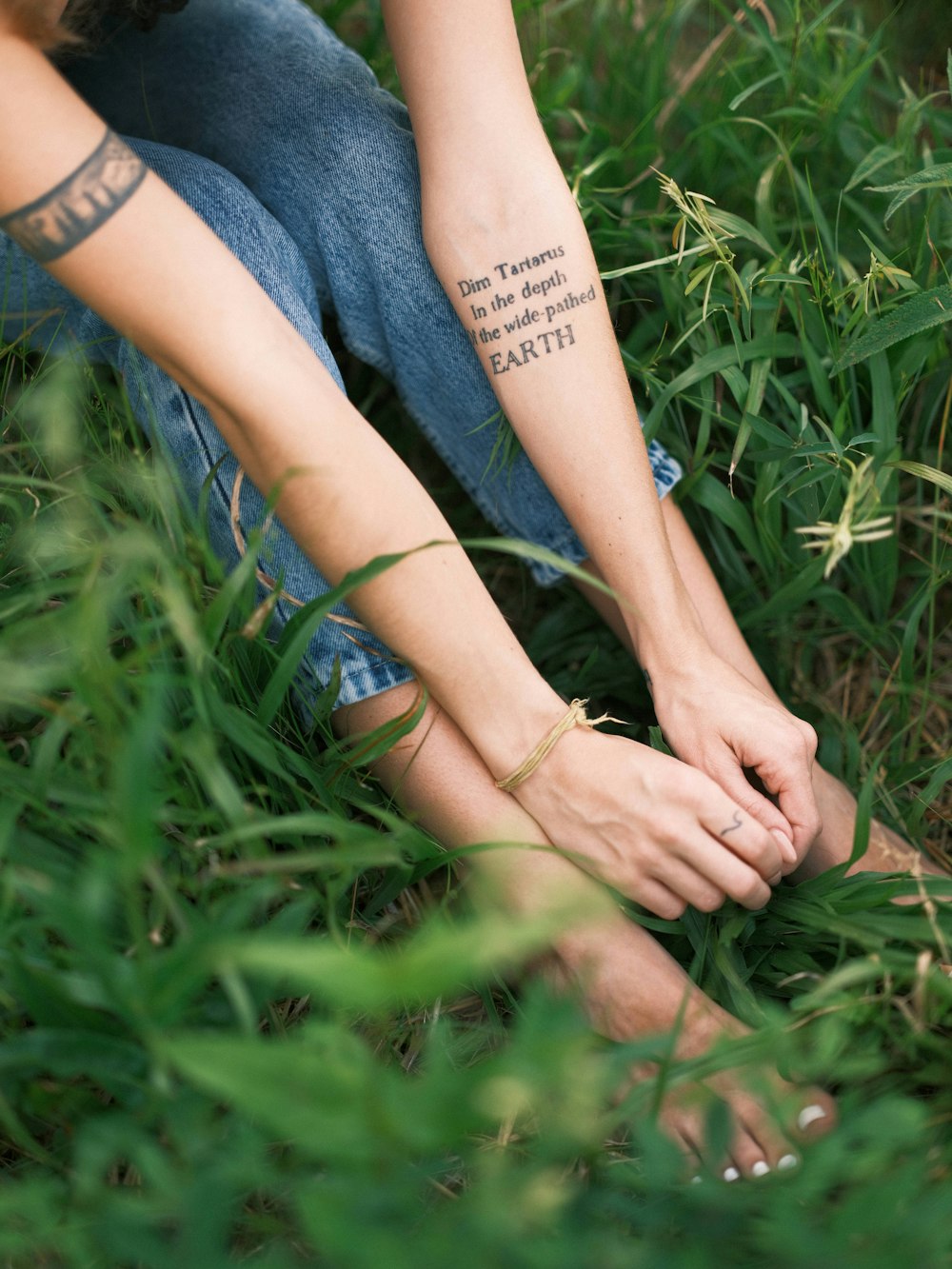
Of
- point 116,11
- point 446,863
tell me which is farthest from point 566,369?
point 116,11

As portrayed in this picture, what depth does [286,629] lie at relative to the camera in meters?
0.94

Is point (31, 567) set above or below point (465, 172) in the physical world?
below

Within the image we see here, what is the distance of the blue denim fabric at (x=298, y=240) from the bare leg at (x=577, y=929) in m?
0.08

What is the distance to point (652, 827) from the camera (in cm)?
96

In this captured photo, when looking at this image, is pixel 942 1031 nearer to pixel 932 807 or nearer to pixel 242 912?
pixel 932 807

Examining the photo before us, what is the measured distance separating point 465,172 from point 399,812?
720 mm

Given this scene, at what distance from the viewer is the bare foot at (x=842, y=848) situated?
1087 mm

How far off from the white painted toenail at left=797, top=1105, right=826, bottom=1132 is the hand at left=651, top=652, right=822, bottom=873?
9.0 inches

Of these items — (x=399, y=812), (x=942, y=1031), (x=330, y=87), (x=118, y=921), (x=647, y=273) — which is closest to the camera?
(x=118, y=921)

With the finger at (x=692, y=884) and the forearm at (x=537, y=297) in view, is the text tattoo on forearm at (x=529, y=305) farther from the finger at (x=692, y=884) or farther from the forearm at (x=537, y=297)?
the finger at (x=692, y=884)

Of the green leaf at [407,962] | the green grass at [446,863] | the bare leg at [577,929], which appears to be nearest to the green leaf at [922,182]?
the green grass at [446,863]

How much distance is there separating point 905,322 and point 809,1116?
801mm

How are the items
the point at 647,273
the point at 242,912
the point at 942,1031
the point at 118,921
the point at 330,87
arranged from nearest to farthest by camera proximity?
the point at 242,912, the point at 118,921, the point at 942,1031, the point at 330,87, the point at 647,273

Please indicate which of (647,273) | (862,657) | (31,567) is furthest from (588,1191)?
(647,273)
